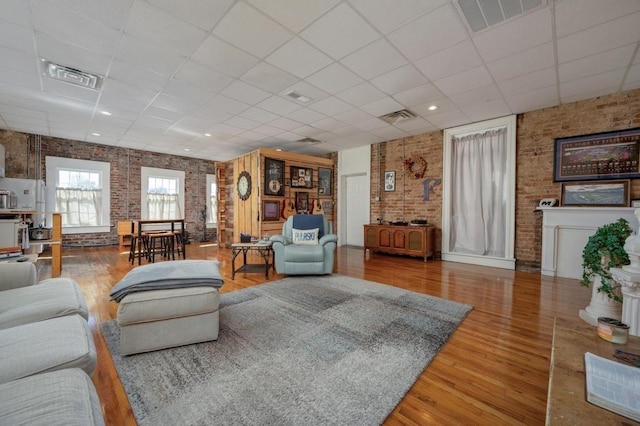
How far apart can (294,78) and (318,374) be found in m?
3.40

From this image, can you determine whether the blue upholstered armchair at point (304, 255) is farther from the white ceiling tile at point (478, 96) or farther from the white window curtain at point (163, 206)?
the white window curtain at point (163, 206)

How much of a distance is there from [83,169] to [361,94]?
756cm

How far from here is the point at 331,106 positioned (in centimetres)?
445

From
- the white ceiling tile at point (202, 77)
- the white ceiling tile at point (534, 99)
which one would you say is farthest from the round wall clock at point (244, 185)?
the white ceiling tile at point (534, 99)

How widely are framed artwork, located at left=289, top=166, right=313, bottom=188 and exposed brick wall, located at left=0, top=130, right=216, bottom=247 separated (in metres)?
3.87

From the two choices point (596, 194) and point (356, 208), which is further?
point (356, 208)

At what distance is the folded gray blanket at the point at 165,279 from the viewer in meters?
2.01

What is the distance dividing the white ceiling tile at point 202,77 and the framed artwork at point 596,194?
557cm

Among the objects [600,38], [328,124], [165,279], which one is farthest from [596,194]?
[165,279]

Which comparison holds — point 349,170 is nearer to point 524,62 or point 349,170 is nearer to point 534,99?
point 534,99

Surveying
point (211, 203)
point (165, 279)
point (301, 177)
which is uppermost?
point (301, 177)

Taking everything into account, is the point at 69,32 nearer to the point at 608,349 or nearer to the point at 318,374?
the point at 318,374

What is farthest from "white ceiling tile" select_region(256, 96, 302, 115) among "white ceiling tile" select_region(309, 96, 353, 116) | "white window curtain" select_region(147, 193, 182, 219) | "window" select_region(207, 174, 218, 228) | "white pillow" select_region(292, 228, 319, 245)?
"white window curtain" select_region(147, 193, 182, 219)

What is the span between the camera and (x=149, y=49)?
9.27ft
